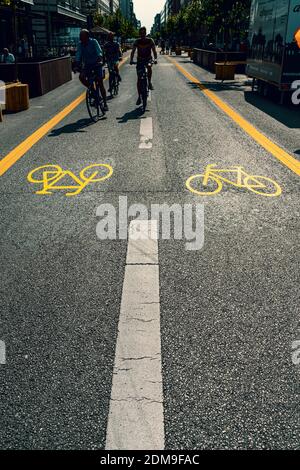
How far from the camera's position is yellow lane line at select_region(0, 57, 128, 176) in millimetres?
7015

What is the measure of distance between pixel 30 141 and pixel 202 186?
15.1 feet

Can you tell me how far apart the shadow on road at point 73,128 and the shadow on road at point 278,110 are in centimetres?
509

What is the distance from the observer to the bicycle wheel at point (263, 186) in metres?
5.45

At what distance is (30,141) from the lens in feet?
28.2

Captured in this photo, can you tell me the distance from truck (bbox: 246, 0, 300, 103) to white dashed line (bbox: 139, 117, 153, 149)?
4809mm

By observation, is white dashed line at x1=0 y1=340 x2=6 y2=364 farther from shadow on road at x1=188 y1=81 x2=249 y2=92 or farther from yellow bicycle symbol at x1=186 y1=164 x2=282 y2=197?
shadow on road at x1=188 y1=81 x2=249 y2=92

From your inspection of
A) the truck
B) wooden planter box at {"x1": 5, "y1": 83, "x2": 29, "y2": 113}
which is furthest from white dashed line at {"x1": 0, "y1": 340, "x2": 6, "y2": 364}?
the truck

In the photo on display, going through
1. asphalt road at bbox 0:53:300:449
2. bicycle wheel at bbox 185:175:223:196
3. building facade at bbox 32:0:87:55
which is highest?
building facade at bbox 32:0:87:55

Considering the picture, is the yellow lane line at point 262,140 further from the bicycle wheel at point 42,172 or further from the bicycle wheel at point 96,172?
the bicycle wheel at point 42,172

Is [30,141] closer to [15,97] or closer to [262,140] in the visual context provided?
[15,97]

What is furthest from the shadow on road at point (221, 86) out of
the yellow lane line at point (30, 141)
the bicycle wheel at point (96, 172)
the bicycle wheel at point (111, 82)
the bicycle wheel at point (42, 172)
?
the bicycle wheel at point (42, 172)

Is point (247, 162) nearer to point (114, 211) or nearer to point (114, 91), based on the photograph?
point (114, 211)
